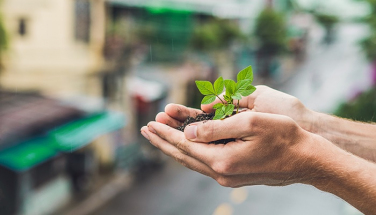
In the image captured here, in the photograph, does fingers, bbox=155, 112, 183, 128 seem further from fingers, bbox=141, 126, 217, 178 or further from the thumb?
the thumb

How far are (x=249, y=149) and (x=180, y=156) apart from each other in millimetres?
182

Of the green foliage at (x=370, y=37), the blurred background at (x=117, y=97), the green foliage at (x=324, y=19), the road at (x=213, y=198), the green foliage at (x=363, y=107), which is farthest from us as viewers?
the green foliage at (x=324, y=19)

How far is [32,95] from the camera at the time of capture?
6328 mm

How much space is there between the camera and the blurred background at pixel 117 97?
561cm

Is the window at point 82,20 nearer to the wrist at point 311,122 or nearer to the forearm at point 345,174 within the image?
the wrist at point 311,122

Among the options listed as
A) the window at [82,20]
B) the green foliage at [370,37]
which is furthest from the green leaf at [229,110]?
the window at [82,20]

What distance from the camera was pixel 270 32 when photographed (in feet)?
47.9

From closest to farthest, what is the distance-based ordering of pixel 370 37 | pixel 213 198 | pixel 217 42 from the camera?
1. pixel 370 37
2. pixel 213 198
3. pixel 217 42

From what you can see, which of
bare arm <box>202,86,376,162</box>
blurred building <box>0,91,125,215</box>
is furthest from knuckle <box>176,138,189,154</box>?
blurred building <box>0,91,125,215</box>

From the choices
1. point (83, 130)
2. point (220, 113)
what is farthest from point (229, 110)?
point (83, 130)

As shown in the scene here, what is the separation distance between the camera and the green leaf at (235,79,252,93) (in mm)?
903

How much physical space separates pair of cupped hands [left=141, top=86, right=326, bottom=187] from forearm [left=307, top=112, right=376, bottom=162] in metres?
0.34

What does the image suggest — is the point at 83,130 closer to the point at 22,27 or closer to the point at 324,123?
the point at 22,27

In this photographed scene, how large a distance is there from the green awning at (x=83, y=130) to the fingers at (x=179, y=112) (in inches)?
200
